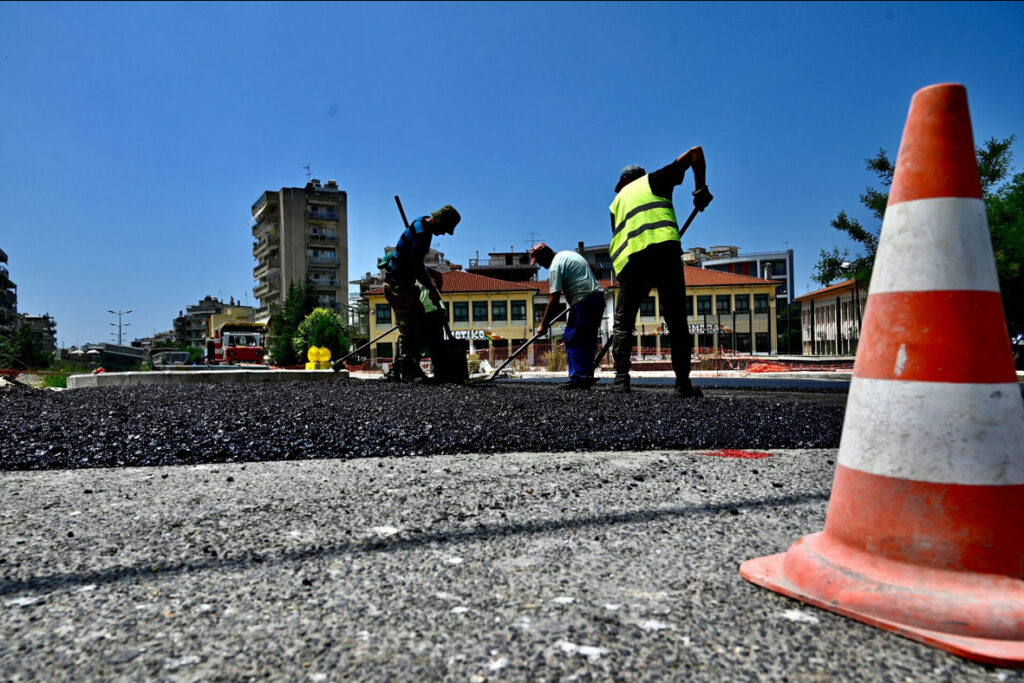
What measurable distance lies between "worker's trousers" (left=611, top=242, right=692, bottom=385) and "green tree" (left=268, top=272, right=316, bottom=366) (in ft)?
158

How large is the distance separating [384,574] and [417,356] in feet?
25.6

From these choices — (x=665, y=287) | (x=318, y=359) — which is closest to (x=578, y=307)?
(x=665, y=287)

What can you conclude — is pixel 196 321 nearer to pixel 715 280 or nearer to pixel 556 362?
pixel 715 280

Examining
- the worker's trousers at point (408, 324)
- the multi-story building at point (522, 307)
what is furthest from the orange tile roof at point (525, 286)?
the worker's trousers at point (408, 324)

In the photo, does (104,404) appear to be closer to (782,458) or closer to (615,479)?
(615,479)

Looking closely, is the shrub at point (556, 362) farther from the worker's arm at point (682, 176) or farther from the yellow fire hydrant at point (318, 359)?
the worker's arm at point (682, 176)

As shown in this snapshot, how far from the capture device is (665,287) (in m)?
6.39

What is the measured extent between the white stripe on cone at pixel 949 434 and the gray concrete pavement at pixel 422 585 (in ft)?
1.38

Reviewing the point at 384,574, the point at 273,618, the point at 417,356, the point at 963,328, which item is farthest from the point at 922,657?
the point at 417,356

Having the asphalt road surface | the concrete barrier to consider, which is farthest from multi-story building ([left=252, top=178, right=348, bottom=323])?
the asphalt road surface

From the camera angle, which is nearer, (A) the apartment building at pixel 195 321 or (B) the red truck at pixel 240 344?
(B) the red truck at pixel 240 344

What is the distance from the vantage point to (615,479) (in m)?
2.93

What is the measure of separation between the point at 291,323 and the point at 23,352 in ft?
130

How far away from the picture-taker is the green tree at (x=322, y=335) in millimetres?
48656
